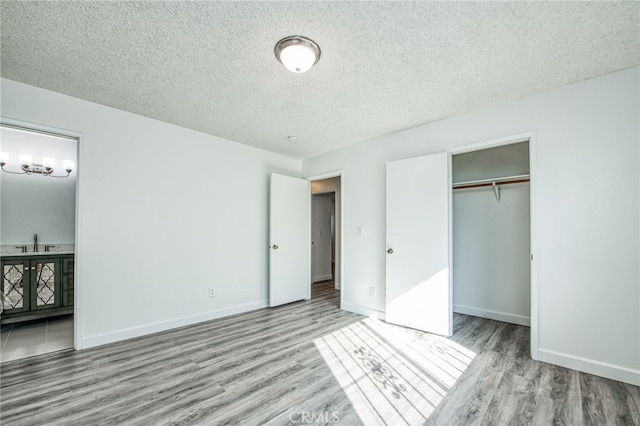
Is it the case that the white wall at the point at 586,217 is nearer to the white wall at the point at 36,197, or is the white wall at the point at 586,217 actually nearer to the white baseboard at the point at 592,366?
the white baseboard at the point at 592,366

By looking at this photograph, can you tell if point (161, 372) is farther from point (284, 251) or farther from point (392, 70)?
point (392, 70)

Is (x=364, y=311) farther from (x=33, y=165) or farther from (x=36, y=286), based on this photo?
(x=33, y=165)

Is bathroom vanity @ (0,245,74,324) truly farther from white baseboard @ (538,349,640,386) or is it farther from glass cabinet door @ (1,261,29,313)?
white baseboard @ (538,349,640,386)

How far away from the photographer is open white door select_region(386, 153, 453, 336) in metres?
3.14

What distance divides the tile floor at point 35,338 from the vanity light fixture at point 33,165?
6.95 feet

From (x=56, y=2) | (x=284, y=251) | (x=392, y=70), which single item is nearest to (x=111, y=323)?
(x=284, y=251)

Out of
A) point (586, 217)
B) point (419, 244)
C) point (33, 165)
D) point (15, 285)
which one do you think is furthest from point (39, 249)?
point (586, 217)

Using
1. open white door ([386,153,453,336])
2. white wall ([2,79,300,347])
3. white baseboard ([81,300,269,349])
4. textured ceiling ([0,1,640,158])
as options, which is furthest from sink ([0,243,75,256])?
open white door ([386,153,453,336])

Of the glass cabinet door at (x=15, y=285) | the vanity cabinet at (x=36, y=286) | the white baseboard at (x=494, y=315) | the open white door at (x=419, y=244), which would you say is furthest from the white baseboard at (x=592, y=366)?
the glass cabinet door at (x=15, y=285)

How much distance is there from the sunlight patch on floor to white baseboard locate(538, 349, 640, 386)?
632mm

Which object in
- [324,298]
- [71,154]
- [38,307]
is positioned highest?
[71,154]

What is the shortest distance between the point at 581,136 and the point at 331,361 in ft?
9.86

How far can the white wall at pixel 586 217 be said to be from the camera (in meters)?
2.20

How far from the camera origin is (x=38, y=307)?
3.49 metres
